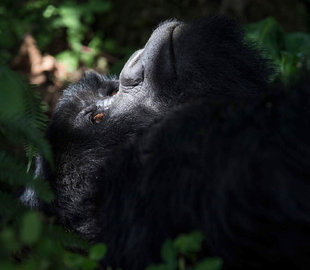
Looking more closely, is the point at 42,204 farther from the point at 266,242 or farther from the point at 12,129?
the point at 266,242

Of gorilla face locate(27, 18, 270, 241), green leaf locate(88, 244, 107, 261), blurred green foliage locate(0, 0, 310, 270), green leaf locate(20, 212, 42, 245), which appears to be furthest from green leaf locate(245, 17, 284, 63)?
green leaf locate(20, 212, 42, 245)

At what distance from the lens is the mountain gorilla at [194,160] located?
1.58 meters

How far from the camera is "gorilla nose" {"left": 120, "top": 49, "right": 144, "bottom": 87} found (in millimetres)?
2480

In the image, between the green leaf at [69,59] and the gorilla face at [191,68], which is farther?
the green leaf at [69,59]

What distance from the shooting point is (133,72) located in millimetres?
2508

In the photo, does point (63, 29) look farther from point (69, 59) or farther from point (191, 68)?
point (191, 68)

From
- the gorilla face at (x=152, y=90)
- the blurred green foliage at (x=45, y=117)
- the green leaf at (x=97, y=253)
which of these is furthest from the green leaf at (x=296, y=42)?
the green leaf at (x=97, y=253)

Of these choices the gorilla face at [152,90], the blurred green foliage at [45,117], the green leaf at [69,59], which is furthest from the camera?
the green leaf at [69,59]

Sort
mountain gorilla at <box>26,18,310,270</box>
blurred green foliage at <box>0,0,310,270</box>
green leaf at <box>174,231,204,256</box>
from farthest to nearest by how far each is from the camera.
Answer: mountain gorilla at <box>26,18,310,270</box>, green leaf at <box>174,231,204,256</box>, blurred green foliage at <box>0,0,310,270</box>

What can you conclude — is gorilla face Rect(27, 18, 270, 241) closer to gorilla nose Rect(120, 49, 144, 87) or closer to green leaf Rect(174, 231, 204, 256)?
Answer: gorilla nose Rect(120, 49, 144, 87)

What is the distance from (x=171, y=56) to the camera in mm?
2379

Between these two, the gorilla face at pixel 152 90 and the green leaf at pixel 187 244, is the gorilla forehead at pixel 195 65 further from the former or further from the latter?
the green leaf at pixel 187 244

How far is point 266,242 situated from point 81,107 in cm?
144

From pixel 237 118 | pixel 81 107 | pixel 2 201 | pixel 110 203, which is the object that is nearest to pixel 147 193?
pixel 110 203
